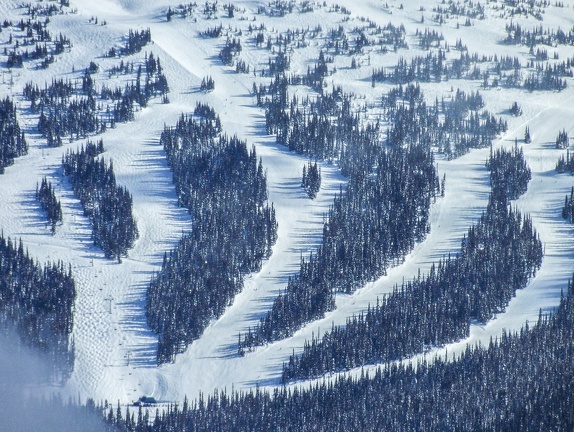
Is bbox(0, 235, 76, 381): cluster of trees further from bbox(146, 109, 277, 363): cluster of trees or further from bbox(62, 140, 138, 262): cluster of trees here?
bbox(146, 109, 277, 363): cluster of trees

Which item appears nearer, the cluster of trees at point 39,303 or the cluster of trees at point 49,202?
the cluster of trees at point 39,303

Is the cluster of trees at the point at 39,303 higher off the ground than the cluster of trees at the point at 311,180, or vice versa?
the cluster of trees at the point at 311,180

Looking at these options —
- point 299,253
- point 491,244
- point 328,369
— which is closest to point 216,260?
point 299,253

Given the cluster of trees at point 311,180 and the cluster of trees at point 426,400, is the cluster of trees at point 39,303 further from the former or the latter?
the cluster of trees at point 311,180

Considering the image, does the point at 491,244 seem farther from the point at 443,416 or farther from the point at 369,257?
the point at 443,416

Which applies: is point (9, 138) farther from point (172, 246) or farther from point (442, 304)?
point (442, 304)

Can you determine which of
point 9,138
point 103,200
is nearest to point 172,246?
point 103,200

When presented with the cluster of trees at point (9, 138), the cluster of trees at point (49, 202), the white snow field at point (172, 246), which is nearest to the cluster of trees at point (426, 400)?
the white snow field at point (172, 246)
